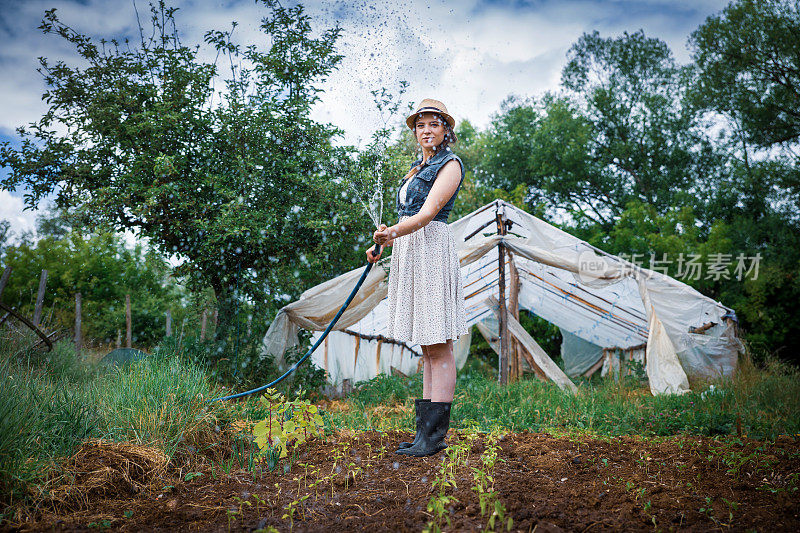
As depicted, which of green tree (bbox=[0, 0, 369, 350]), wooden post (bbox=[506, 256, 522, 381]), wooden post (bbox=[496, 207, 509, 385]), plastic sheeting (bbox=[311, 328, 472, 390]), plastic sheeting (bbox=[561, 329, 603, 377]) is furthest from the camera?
plastic sheeting (bbox=[561, 329, 603, 377])

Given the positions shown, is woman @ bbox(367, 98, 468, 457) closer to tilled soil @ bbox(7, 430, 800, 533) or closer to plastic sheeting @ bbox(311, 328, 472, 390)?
tilled soil @ bbox(7, 430, 800, 533)

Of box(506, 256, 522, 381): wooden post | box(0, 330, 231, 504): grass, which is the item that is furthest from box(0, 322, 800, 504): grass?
box(506, 256, 522, 381): wooden post

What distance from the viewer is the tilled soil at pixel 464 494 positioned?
1696 millimetres

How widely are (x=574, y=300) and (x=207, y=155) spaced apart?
6.04 meters

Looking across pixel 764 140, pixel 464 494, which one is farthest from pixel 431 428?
pixel 764 140

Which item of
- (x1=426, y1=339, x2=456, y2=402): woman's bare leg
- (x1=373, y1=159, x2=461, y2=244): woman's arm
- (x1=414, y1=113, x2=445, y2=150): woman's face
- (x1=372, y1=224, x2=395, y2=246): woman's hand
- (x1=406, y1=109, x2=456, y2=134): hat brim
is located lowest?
(x1=426, y1=339, x2=456, y2=402): woman's bare leg

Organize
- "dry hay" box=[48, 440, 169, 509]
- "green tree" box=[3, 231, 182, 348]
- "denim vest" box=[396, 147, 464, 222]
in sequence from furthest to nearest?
"green tree" box=[3, 231, 182, 348] → "denim vest" box=[396, 147, 464, 222] → "dry hay" box=[48, 440, 169, 509]

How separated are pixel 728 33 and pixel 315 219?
36.1 ft

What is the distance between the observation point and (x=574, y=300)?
8.61 m

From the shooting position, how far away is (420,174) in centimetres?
268

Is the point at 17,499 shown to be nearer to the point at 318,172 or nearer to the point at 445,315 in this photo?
the point at 445,315

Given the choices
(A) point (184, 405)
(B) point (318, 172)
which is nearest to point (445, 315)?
(A) point (184, 405)

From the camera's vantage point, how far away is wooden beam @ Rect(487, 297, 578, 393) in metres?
6.70

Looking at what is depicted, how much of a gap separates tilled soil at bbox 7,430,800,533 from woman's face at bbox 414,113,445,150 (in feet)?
5.10
